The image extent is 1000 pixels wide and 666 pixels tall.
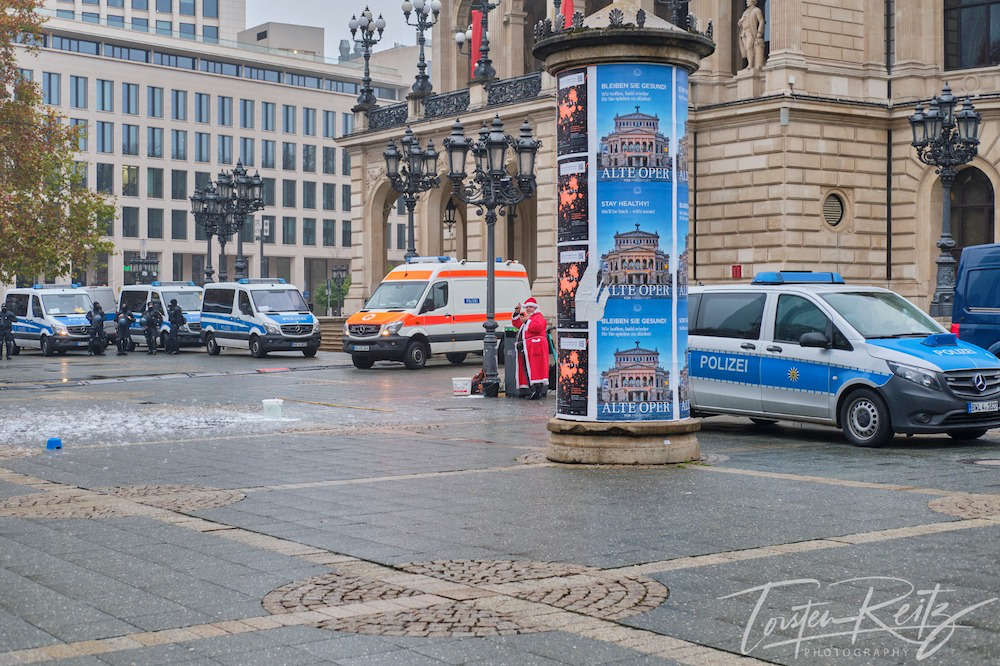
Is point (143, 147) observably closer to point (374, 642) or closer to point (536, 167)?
point (536, 167)

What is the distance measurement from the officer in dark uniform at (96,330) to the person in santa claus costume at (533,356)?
80.2 ft

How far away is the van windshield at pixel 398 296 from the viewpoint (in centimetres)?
3253

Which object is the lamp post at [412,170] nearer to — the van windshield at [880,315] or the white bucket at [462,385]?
the white bucket at [462,385]

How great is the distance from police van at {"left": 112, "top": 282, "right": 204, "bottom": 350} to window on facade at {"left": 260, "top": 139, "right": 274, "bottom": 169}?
5254cm

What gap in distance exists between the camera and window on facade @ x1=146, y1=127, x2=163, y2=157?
93.4m

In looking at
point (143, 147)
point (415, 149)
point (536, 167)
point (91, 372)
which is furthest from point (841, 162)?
point (143, 147)

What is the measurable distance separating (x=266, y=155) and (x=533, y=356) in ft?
266

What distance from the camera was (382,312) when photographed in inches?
1275

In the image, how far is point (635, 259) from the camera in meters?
12.1

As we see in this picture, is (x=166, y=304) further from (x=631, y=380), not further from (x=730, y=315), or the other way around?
(x=631, y=380)

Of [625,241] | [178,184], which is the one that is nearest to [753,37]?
[625,241]

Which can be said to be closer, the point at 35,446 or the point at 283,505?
the point at 283,505

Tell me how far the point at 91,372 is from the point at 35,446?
1791 cm

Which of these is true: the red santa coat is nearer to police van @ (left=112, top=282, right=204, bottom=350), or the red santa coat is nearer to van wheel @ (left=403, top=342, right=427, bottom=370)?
van wheel @ (left=403, top=342, right=427, bottom=370)
